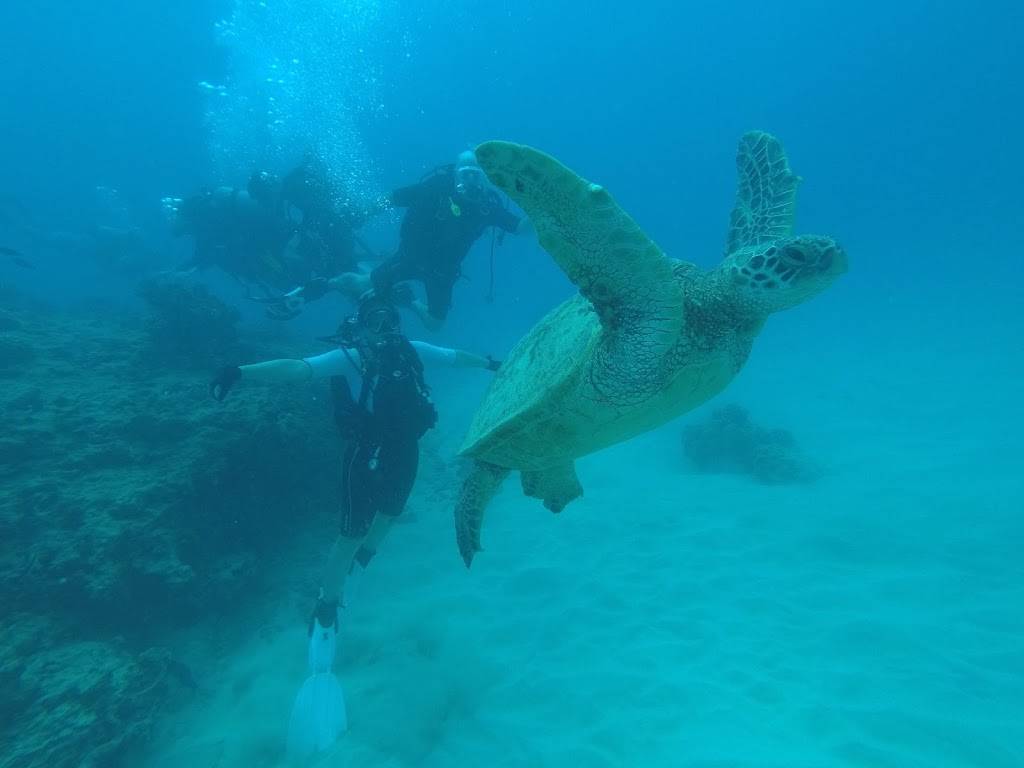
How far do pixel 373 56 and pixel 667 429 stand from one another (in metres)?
90.2

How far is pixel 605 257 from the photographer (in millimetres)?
2354

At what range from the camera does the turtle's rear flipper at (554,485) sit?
4566mm

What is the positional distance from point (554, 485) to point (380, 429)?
1.93 meters

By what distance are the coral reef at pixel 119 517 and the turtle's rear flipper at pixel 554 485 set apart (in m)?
3.60

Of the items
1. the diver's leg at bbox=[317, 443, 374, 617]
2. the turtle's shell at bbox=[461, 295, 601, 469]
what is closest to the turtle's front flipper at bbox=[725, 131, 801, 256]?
the turtle's shell at bbox=[461, 295, 601, 469]

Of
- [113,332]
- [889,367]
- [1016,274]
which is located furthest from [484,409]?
[1016,274]

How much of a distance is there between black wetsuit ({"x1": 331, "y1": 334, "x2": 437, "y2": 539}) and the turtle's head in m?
3.45

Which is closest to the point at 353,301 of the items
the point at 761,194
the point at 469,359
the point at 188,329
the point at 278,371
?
the point at 188,329

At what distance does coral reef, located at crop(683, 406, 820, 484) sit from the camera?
8.44 meters

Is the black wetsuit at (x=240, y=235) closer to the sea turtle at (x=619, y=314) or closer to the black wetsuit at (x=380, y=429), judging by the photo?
the black wetsuit at (x=380, y=429)

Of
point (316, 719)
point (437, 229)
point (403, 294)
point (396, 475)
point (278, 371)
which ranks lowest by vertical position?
point (316, 719)

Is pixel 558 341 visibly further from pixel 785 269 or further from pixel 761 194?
pixel 761 194

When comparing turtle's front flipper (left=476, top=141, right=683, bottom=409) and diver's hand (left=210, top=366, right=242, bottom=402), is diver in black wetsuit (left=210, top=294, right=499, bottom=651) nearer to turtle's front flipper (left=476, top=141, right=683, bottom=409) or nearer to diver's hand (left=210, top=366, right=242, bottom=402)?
diver's hand (left=210, top=366, right=242, bottom=402)

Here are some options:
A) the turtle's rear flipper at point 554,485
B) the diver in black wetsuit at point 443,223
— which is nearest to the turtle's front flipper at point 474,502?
the turtle's rear flipper at point 554,485
